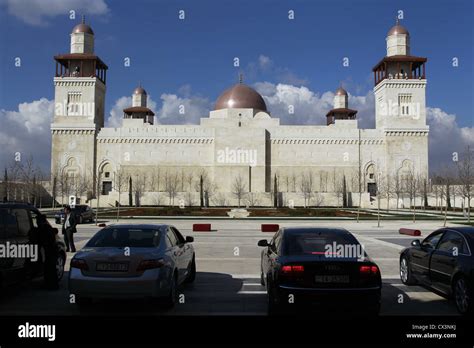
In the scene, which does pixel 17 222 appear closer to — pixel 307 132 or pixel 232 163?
pixel 232 163

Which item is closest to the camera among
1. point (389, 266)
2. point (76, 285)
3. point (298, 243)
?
point (76, 285)

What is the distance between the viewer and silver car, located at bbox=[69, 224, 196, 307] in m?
7.07

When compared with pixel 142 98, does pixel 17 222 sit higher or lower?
lower

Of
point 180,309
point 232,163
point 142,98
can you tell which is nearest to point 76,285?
point 180,309

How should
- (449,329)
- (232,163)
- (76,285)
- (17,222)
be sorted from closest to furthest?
(449,329) → (76,285) → (17,222) → (232,163)

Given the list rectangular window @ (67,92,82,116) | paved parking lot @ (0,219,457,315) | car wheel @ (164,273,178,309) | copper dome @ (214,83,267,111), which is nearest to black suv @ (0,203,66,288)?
paved parking lot @ (0,219,457,315)

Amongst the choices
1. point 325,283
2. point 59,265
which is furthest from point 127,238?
point 325,283

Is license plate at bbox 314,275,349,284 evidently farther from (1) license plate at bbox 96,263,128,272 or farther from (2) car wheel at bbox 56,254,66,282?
(2) car wheel at bbox 56,254,66,282

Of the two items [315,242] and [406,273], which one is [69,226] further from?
[406,273]

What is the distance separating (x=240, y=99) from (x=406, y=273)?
222ft

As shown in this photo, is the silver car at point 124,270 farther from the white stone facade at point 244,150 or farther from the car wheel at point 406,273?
the white stone facade at point 244,150

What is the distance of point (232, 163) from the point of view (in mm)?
70375

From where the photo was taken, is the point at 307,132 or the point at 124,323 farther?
the point at 307,132

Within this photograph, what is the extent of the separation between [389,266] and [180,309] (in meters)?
7.29
